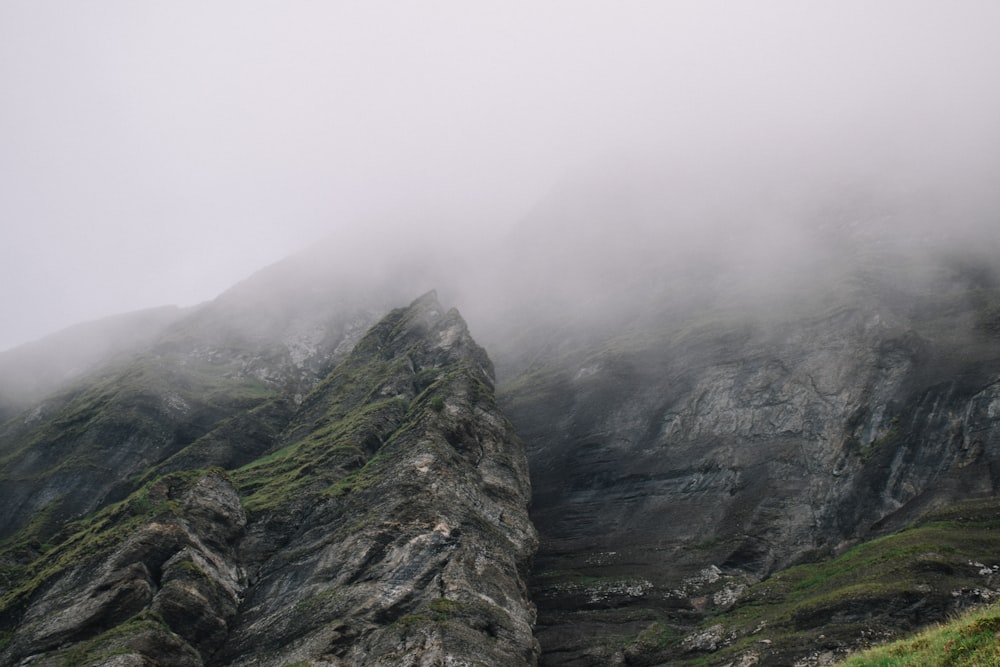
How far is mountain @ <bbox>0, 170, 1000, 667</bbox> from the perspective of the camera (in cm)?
6091

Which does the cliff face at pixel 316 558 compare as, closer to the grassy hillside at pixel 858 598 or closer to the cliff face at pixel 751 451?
the cliff face at pixel 751 451

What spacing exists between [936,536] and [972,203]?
355 feet

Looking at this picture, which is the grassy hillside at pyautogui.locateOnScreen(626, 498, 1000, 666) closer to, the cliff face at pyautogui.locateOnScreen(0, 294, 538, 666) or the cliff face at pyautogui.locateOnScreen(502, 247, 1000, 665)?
the cliff face at pyautogui.locateOnScreen(502, 247, 1000, 665)

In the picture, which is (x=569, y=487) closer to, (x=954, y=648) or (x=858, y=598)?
(x=858, y=598)

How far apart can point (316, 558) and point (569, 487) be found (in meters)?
40.4

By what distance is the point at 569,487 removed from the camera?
99.5 meters

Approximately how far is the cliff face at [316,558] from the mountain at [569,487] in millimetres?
329

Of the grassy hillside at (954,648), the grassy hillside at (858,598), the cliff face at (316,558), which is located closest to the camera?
the grassy hillside at (954,648)

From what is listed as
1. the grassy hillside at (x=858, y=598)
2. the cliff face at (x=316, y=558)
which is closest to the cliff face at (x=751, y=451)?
the grassy hillside at (x=858, y=598)

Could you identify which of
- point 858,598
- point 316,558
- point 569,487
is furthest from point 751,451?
point 316,558

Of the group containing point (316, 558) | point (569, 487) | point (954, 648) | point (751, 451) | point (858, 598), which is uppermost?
point (954, 648)

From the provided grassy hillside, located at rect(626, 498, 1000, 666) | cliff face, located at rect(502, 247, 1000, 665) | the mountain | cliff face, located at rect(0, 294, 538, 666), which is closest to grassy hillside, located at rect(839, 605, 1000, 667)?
grassy hillside, located at rect(626, 498, 1000, 666)

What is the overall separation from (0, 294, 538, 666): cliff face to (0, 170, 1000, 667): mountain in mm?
329

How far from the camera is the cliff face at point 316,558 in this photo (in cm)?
6003
